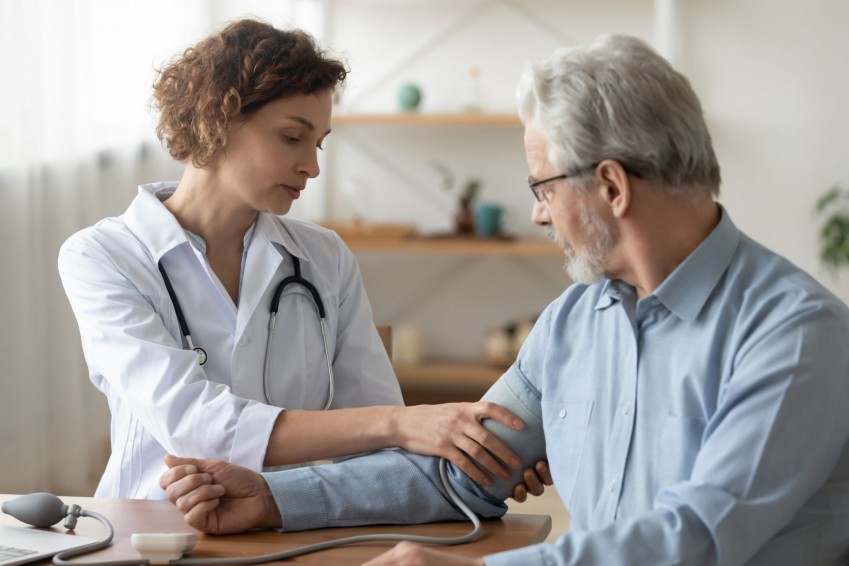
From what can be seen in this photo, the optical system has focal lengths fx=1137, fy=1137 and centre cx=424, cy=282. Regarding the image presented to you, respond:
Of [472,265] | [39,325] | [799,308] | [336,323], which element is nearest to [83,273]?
[336,323]

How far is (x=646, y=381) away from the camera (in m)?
Answer: 1.50

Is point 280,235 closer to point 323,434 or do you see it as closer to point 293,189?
point 293,189

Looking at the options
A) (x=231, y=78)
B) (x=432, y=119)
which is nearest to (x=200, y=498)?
(x=231, y=78)

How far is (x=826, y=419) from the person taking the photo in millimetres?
1307

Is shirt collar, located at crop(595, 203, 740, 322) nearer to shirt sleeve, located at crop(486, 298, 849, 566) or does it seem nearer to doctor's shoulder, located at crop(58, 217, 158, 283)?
shirt sleeve, located at crop(486, 298, 849, 566)

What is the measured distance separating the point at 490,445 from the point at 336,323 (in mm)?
595

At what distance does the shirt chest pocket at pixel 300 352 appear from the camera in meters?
2.06

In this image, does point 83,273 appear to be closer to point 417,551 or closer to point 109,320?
point 109,320

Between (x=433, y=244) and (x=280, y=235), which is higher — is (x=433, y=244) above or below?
below

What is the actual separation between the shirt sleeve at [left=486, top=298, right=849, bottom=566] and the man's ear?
25cm

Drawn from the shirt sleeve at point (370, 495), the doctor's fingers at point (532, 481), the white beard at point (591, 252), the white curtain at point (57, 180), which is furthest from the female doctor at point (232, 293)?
the white curtain at point (57, 180)

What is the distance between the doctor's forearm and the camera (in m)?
1.75

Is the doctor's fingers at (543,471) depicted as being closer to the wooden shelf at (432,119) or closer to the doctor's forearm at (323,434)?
the doctor's forearm at (323,434)

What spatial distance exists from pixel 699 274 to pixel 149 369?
2.95 ft
